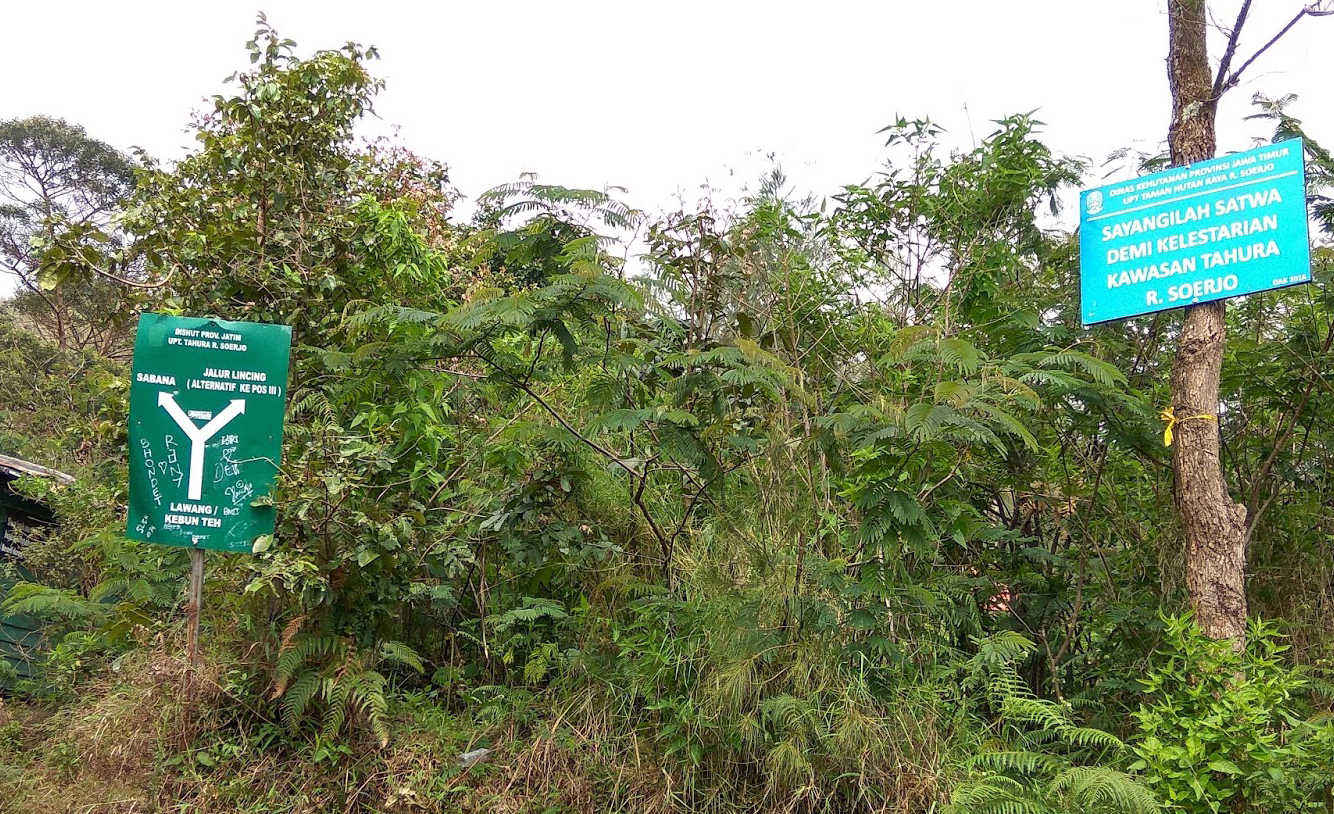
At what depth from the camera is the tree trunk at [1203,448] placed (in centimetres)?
365

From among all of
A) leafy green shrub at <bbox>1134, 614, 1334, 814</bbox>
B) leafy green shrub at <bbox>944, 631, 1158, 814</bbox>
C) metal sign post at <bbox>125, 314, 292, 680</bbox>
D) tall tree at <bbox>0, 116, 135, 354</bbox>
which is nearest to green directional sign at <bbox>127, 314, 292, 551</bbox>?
metal sign post at <bbox>125, 314, 292, 680</bbox>

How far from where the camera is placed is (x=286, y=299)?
15.0 feet

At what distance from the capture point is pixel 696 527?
171 inches

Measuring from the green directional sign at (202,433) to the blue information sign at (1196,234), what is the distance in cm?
367

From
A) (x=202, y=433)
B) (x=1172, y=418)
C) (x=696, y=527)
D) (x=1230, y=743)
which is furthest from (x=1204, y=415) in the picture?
(x=202, y=433)

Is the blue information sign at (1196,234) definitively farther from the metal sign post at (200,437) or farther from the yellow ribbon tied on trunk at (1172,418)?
the metal sign post at (200,437)

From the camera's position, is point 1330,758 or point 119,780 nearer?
point 1330,758

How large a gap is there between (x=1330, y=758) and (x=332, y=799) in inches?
144

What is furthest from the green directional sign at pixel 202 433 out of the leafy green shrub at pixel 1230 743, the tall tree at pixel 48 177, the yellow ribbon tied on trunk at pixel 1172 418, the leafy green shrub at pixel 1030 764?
the tall tree at pixel 48 177

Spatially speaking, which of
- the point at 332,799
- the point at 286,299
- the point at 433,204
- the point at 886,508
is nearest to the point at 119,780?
the point at 332,799

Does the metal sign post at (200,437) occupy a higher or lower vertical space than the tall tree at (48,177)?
lower

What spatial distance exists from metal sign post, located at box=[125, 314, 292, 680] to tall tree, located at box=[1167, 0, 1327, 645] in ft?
12.9

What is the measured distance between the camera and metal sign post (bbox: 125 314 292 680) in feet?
12.8

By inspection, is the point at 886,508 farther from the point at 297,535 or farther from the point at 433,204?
the point at 433,204
